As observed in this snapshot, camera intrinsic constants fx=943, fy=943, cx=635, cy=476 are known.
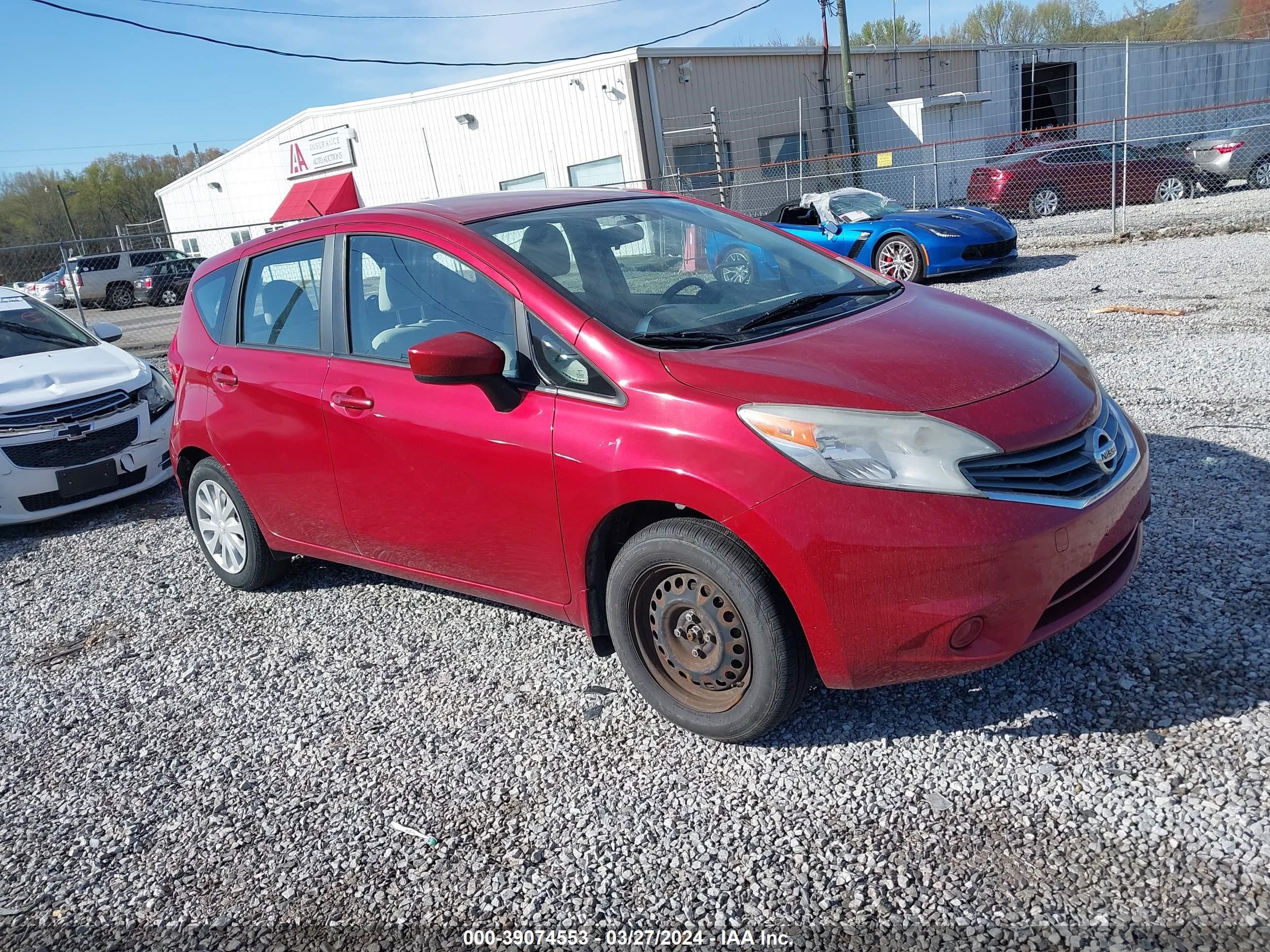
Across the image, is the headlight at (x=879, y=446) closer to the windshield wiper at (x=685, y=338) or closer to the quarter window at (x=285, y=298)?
the windshield wiper at (x=685, y=338)

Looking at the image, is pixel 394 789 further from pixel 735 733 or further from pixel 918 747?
pixel 918 747

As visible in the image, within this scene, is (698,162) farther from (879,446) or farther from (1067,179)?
(879,446)

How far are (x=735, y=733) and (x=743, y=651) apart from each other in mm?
279

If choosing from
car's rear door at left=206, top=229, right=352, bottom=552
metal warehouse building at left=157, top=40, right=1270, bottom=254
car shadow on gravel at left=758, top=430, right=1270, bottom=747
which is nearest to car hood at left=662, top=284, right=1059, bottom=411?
car shadow on gravel at left=758, top=430, right=1270, bottom=747

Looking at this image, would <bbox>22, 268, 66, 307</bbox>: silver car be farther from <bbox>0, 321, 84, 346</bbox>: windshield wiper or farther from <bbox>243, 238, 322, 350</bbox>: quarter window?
<bbox>243, 238, 322, 350</bbox>: quarter window

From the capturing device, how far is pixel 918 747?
288 centimetres

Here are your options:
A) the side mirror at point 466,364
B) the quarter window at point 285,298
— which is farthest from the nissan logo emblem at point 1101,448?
the quarter window at point 285,298

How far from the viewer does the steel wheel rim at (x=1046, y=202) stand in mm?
18500

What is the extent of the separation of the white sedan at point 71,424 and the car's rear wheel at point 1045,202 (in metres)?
16.7

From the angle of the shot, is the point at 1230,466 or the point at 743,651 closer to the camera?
the point at 743,651

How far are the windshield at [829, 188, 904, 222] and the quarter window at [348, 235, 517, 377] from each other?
385 inches

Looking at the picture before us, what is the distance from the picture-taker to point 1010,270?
12.5 metres

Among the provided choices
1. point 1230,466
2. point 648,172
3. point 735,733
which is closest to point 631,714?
point 735,733

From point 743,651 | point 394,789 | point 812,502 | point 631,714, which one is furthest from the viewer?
point 631,714
